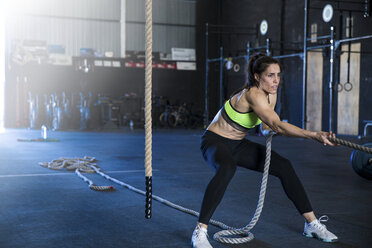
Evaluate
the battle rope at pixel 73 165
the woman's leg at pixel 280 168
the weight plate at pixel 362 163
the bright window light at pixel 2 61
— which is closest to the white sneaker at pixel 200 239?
the woman's leg at pixel 280 168

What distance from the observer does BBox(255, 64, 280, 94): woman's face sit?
2.47 meters

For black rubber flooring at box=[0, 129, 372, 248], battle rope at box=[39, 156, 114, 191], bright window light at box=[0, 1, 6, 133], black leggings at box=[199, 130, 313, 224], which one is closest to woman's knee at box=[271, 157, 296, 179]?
black leggings at box=[199, 130, 313, 224]

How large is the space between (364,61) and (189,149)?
5104mm

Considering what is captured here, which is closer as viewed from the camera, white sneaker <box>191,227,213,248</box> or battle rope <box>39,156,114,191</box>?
white sneaker <box>191,227,213,248</box>

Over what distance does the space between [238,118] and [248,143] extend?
188 mm

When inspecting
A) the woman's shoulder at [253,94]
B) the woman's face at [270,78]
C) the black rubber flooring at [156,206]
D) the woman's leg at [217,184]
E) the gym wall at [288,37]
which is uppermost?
the gym wall at [288,37]

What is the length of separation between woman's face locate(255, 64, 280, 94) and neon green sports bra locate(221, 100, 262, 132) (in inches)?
6.1

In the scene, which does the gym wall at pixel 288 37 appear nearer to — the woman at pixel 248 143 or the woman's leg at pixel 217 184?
the woman at pixel 248 143

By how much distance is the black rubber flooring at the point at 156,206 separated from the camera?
2.57 meters

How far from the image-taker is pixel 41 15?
14.8 m

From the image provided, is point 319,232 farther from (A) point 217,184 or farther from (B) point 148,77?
(B) point 148,77

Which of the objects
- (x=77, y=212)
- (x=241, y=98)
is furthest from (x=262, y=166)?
(x=77, y=212)

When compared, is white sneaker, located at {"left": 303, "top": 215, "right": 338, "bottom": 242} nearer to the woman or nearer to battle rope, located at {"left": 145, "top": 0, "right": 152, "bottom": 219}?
the woman

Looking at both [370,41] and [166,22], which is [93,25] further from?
[370,41]
